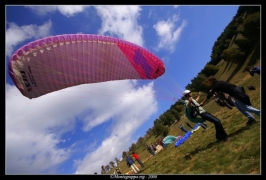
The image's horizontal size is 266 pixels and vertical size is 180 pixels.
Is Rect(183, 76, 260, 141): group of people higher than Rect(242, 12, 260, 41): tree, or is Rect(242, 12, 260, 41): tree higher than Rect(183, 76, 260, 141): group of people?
Rect(242, 12, 260, 41): tree

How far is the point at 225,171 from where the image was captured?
17.5 feet

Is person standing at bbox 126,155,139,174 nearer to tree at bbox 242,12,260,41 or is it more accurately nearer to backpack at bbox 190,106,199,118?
backpack at bbox 190,106,199,118

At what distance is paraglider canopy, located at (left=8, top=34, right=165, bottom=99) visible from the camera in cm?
1124

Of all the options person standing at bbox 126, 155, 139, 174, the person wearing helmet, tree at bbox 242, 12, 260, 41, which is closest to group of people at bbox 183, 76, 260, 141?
the person wearing helmet

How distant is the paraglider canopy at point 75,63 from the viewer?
1124 centimetres

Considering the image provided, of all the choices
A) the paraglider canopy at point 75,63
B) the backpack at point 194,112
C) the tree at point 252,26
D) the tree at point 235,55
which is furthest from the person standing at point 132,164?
the tree at point 235,55

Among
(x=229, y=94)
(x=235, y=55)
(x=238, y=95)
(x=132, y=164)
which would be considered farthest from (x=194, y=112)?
(x=235, y=55)

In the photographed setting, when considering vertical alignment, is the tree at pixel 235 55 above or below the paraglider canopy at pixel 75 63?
above

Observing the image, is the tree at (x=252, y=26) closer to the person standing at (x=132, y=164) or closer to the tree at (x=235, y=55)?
the tree at (x=235, y=55)

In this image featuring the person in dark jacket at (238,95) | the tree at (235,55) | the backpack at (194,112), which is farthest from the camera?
the tree at (235,55)

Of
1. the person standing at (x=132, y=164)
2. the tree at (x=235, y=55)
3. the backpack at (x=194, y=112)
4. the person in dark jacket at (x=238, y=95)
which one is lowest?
the person in dark jacket at (x=238, y=95)

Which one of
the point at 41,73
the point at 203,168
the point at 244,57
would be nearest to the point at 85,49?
the point at 41,73

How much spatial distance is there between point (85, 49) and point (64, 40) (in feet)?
4.13
